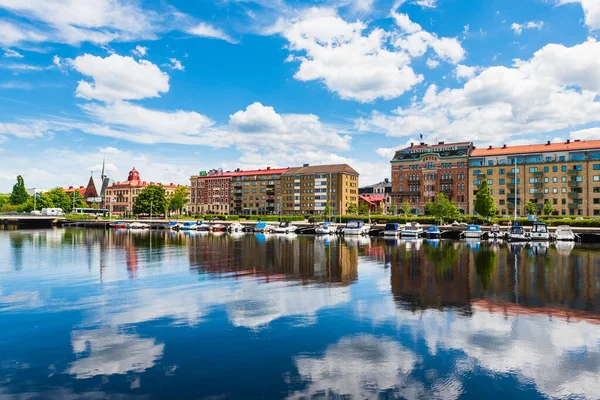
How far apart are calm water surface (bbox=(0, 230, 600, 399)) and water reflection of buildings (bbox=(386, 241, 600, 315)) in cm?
21

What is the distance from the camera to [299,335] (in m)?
18.3

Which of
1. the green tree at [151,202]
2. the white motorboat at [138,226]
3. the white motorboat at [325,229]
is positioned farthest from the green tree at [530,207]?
the green tree at [151,202]

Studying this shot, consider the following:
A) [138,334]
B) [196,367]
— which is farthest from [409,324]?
[138,334]

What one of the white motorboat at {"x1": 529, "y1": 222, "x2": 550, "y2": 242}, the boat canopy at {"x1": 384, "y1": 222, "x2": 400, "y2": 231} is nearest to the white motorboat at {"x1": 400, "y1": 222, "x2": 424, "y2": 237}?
the boat canopy at {"x1": 384, "y1": 222, "x2": 400, "y2": 231}

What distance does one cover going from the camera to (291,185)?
17700 cm

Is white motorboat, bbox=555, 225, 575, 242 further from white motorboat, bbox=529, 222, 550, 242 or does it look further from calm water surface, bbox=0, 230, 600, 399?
calm water surface, bbox=0, 230, 600, 399

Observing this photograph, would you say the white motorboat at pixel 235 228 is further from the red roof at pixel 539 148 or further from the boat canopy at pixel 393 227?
the red roof at pixel 539 148

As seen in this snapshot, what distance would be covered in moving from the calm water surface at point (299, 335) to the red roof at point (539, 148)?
10453cm

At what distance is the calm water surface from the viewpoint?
13.4m

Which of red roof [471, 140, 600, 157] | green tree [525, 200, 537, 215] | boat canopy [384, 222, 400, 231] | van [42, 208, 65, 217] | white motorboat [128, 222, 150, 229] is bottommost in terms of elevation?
white motorboat [128, 222, 150, 229]

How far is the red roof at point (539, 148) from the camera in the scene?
119 m

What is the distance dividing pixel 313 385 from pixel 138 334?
29.4 feet

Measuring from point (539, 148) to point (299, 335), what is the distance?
132149 millimetres

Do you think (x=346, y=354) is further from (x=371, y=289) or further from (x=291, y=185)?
(x=291, y=185)
